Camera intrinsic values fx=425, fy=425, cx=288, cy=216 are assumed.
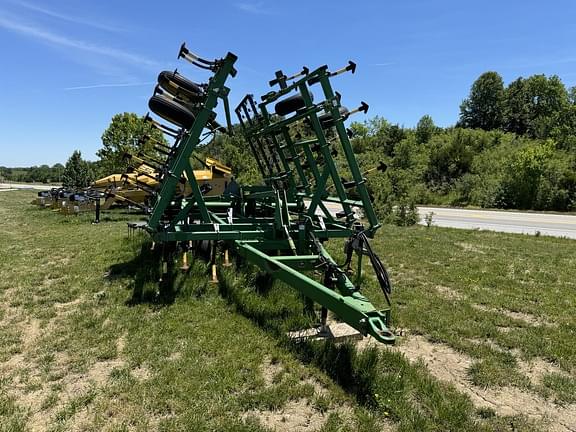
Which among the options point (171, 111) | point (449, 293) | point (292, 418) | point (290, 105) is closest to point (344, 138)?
point (290, 105)

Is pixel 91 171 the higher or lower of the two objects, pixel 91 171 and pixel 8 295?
the higher

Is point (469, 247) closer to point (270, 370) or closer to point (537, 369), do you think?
point (537, 369)

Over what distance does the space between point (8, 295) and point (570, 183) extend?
91.9ft

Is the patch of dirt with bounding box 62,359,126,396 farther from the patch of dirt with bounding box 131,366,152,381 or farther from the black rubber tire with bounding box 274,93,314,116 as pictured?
the black rubber tire with bounding box 274,93,314,116

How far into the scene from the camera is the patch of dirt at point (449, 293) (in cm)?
596

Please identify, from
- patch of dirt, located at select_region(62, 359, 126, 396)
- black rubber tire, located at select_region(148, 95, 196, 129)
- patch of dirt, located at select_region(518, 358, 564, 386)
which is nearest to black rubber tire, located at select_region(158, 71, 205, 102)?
black rubber tire, located at select_region(148, 95, 196, 129)

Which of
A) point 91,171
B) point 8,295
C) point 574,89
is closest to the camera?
point 8,295

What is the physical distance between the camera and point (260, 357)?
152 inches

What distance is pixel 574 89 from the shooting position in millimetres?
48375

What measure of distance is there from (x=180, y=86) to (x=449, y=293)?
4.71 meters

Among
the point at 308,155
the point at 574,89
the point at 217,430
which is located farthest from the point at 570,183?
the point at 574,89

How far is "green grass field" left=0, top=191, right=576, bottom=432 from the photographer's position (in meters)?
3.01

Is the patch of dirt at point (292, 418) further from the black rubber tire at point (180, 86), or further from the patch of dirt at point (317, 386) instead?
the black rubber tire at point (180, 86)

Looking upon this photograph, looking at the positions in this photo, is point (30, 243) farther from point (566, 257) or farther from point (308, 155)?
point (566, 257)
